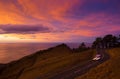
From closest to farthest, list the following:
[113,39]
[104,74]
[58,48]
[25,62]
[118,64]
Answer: [104,74] → [118,64] → [25,62] → [58,48] → [113,39]

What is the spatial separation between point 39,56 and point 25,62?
1086 centimetres

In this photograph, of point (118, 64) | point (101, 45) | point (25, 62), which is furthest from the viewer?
point (101, 45)

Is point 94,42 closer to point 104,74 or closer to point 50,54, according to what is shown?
point 50,54

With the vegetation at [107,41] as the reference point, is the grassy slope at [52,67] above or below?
below

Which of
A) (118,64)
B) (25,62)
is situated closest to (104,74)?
(118,64)

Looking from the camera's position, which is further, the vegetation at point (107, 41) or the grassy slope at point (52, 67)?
the vegetation at point (107, 41)

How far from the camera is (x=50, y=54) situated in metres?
133

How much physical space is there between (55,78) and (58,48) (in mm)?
97513

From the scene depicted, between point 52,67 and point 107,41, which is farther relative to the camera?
point 107,41

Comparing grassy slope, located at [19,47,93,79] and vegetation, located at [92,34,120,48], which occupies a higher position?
vegetation, located at [92,34,120,48]

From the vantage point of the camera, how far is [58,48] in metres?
146

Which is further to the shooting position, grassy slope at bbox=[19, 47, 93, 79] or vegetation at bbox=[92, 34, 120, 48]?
vegetation at bbox=[92, 34, 120, 48]

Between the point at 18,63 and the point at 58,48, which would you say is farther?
the point at 58,48

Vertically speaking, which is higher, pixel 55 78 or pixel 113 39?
pixel 113 39
